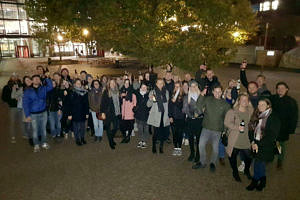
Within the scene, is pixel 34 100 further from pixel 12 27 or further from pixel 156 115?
pixel 12 27

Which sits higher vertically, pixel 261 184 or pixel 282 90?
pixel 282 90

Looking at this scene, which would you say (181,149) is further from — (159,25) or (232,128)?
(159,25)

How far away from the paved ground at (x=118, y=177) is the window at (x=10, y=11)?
4432 centimetres

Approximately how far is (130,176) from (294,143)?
200 inches

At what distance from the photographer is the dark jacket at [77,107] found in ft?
22.0

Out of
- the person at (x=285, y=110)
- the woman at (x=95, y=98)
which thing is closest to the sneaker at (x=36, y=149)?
the woman at (x=95, y=98)

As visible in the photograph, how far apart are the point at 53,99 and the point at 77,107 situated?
2.70 feet

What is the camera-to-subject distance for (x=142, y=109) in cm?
682

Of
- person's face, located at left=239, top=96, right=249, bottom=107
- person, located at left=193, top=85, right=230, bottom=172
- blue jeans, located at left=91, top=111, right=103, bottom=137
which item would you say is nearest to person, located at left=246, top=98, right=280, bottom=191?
person's face, located at left=239, top=96, right=249, bottom=107

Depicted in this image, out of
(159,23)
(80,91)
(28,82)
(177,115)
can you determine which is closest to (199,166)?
(177,115)

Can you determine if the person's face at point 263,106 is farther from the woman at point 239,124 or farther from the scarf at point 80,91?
the scarf at point 80,91

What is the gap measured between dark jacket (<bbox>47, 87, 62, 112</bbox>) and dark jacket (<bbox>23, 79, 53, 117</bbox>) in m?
0.41

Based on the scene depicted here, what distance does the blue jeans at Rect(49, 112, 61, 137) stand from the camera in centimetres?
709

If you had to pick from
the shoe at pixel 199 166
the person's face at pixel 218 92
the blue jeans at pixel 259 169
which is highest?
the person's face at pixel 218 92
